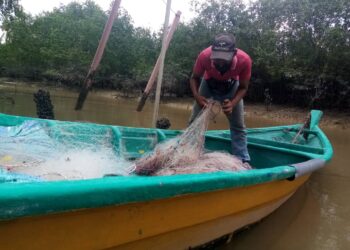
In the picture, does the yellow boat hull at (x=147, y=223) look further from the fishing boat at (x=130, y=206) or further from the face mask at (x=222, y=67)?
the face mask at (x=222, y=67)

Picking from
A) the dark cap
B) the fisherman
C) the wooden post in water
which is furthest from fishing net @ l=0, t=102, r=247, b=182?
the wooden post in water

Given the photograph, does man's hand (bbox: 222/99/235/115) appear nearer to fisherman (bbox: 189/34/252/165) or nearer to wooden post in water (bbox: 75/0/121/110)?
fisherman (bbox: 189/34/252/165)

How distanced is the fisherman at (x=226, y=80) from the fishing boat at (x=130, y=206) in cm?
89

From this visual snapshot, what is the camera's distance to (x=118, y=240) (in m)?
2.04

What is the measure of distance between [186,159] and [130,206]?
1155 millimetres

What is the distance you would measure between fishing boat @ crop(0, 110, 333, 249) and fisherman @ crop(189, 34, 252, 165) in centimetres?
89

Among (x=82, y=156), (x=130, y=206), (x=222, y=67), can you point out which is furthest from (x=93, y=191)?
(x=222, y=67)

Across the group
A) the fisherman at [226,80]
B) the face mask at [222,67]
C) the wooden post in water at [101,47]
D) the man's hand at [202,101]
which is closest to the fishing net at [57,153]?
the man's hand at [202,101]

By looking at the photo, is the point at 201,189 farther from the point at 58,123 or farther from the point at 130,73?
the point at 130,73

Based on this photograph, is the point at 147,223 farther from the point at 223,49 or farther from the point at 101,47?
the point at 101,47

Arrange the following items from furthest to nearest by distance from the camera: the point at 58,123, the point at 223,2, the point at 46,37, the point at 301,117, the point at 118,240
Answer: the point at 46,37, the point at 223,2, the point at 301,117, the point at 58,123, the point at 118,240

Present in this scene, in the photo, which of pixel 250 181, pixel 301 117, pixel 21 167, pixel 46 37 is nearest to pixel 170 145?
pixel 250 181

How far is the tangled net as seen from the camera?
2.92 metres

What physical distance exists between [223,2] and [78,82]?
13.8 meters
